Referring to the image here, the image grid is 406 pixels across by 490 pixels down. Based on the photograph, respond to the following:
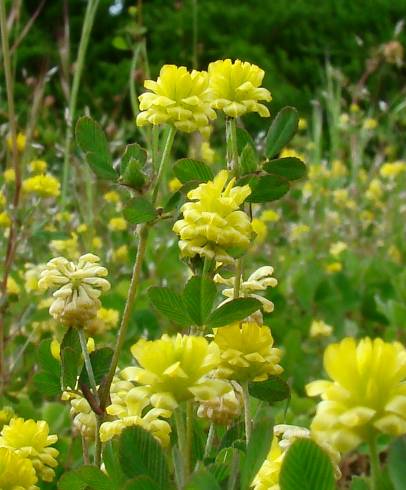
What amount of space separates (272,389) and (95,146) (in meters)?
0.24

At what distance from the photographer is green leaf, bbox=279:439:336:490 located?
0.45m

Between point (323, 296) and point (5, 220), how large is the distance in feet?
2.80

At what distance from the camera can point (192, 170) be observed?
75 cm

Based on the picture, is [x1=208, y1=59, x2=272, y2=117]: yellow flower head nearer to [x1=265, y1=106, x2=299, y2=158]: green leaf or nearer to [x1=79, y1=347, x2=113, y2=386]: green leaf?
[x1=265, y1=106, x2=299, y2=158]: green leaf

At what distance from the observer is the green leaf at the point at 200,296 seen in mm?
623

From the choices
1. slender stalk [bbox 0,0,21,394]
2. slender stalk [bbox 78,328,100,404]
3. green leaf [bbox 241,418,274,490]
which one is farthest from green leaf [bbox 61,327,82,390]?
slender stalk [bbox 0,0,21,394]

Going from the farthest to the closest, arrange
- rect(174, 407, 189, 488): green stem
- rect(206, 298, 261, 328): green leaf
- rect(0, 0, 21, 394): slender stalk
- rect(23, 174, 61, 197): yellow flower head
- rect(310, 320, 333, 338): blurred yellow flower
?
rect(310, 320, 333, 338): blurred yellow flower, rect(23, 174, 61, 197): yellow flower head, rect(0, 0, 21, 394): slender stalk, rect(206, 298, 261, 328): green leaf, rect(174, 407, 189, 488): green stem

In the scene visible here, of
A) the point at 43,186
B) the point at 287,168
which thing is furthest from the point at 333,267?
the point at 287,168

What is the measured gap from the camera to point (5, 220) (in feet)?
5.77

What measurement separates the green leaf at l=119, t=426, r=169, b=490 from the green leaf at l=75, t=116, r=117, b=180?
28 cm

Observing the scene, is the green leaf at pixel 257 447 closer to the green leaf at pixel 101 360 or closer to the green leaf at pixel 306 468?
the green leaf at pixel 306 468

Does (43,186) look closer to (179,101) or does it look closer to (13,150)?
(13,150)

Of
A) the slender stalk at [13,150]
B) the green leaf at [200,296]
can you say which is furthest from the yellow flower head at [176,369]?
the slender stalk at [13,150]

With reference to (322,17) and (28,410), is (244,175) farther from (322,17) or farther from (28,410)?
(322,17)
